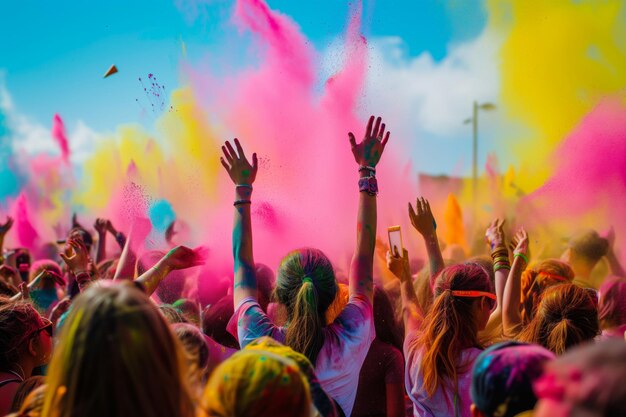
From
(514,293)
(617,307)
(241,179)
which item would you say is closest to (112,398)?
(241,179)

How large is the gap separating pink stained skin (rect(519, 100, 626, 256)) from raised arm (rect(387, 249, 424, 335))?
13.3ft

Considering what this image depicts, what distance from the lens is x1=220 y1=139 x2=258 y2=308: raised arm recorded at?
2.98 metres

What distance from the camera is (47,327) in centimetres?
330

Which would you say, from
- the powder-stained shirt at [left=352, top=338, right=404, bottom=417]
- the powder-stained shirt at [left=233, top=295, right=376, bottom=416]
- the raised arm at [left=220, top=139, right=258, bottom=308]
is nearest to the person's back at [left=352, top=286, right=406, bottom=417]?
the powder-stained shirt at [left=352, top=338, right=404, bottom=417]

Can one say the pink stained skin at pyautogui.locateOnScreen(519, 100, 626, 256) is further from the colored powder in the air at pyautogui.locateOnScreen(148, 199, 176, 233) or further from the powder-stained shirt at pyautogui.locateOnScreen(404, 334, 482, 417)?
the powder-stained shirt at pyautogui.locateOnScreen(404, 334, 482, 417)

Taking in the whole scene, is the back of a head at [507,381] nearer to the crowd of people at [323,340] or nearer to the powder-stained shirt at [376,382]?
the crowd of people at [323,340]

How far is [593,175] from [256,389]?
614cm

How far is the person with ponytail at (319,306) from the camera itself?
2738 millimetres

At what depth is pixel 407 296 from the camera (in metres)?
3.54

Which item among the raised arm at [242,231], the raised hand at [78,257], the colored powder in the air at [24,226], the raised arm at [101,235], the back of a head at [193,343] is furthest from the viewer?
the colored powder in the air at [24,226]

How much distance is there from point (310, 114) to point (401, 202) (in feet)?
6.09

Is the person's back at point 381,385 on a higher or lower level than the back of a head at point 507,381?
lower

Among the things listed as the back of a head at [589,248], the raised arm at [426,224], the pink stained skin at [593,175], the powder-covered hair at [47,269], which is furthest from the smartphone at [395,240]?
the pink stained skin at [593,175]

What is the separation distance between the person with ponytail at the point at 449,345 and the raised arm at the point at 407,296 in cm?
18
